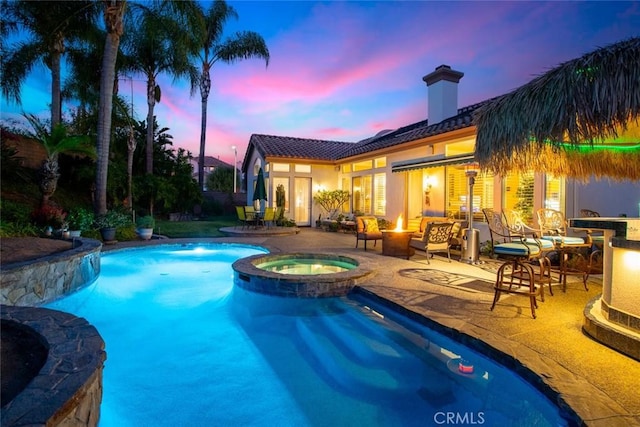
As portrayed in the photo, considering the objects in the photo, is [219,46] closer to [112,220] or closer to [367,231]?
[112,220]

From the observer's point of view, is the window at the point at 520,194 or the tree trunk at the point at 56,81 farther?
the tree trunk at the point at 56,81

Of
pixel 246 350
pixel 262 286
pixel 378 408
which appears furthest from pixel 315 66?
Result: pixel 378 408

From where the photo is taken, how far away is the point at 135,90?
64.8 feet

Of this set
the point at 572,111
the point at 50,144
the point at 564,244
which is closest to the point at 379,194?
the point at 564,244

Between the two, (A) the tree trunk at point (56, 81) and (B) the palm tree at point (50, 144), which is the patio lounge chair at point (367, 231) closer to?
(B) the palm tree at point (50, 144)

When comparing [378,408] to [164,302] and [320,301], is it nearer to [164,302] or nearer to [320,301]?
[320,301]

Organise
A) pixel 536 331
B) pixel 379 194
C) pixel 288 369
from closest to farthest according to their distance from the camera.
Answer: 1. pixel 536 331
2. pixel 288 369
3. pixel 379 194

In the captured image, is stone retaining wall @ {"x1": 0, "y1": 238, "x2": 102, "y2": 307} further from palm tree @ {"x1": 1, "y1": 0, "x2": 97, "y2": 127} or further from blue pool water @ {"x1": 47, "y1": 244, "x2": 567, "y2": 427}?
palm tree @ {"x1": 1, "y1": 0, "x2": 97, "y2": 127}

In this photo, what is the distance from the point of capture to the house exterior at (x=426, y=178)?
8.55m

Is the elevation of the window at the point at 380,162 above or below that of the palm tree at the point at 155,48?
below

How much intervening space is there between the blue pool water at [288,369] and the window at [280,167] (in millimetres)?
11774

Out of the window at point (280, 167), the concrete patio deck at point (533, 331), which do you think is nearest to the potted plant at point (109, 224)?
the window at point (280, 167)

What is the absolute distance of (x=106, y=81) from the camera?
11.8 m

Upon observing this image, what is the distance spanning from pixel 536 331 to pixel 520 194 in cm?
744
